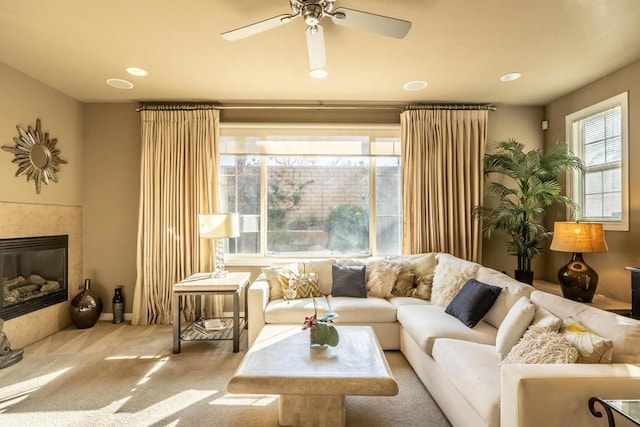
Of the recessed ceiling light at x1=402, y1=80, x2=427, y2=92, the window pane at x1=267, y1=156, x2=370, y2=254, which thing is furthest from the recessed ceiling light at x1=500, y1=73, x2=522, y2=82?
the window pane at x1=267, y1=156, x2=370, y2=254

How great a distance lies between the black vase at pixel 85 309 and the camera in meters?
3.84

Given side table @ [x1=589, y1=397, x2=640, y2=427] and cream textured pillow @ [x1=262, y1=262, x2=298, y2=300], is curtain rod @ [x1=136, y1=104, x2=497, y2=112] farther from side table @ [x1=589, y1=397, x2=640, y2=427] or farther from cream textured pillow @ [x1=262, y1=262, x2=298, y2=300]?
side table @ [x1=589, y1=397, x2=640, y2=427]

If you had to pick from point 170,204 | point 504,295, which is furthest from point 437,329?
point 170,204

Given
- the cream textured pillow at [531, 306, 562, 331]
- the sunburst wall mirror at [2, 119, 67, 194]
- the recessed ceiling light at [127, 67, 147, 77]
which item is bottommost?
the cream textured pillow at [531, 306, 562, 331]

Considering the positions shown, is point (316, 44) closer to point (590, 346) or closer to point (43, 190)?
point (590, 346)

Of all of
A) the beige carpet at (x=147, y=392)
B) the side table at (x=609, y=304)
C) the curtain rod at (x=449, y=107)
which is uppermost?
the curtain rod at (x=449, y=107)

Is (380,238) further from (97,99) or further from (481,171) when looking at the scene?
(97,99)

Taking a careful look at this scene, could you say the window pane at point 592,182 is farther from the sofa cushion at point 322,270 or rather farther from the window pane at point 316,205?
the sofa cushion at point 322,270

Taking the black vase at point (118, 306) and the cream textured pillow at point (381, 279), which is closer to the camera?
the cream textured pillow at point (381, 279)

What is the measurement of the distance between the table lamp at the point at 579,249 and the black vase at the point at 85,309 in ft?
16.6

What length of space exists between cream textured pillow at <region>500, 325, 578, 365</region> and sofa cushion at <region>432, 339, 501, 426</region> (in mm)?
142

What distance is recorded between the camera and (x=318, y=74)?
11.0ft

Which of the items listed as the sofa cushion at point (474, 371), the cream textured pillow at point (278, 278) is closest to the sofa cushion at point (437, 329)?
the sofa cushion at point (474, 371)

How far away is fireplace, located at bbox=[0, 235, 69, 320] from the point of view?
322 centimetres
